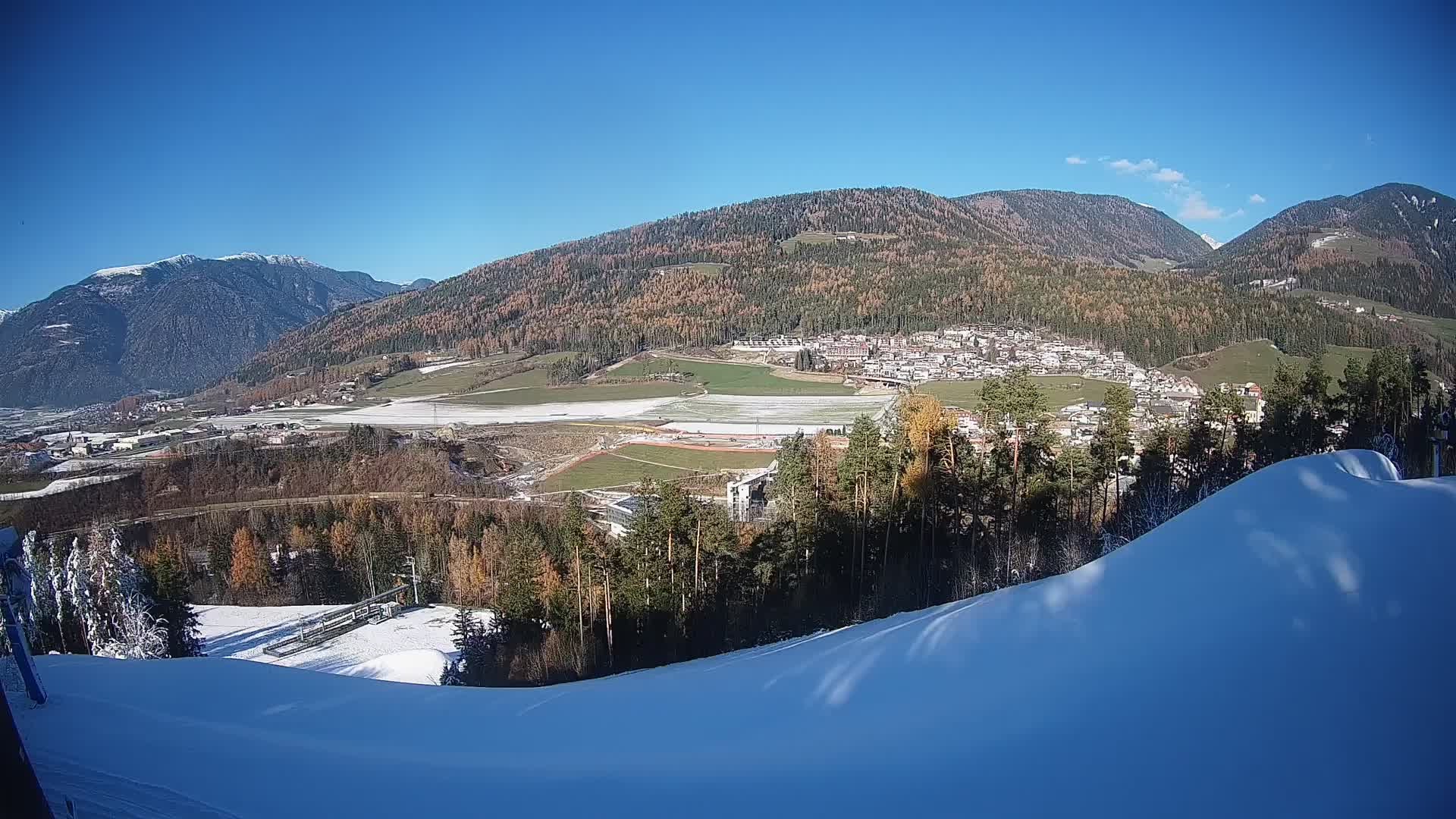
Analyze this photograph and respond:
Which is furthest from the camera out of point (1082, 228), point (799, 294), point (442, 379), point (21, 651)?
point (1082, 228)

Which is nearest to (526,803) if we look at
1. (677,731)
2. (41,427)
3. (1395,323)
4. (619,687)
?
(677,731)

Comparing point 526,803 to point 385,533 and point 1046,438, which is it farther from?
point 385,533

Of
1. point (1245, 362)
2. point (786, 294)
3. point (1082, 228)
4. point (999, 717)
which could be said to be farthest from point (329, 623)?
point (1082, 228)

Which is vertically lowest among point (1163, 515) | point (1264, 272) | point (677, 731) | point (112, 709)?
point (1163, 515)

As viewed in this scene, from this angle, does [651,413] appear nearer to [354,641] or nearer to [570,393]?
[570,393]

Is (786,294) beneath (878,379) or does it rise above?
above

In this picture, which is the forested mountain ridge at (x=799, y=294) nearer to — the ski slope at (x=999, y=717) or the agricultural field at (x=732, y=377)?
the agricultural field at (x=732, y=377)

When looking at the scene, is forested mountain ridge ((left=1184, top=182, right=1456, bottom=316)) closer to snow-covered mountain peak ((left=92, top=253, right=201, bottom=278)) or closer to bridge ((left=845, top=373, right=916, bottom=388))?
bridge ((left=845, top=373, right=916, bottom=388))

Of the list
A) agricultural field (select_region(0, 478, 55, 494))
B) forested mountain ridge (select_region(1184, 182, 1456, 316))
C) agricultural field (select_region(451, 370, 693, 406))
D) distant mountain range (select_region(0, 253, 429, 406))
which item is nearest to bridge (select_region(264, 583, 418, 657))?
agricultural field (select_region(0, 478, 55, 494))
